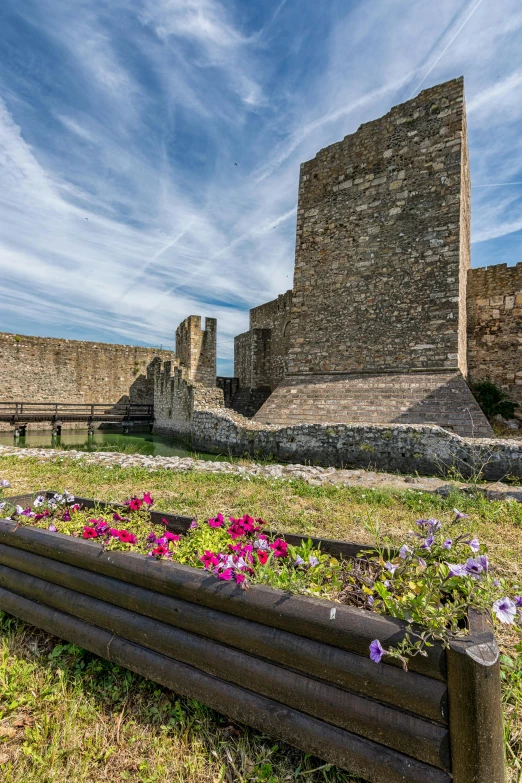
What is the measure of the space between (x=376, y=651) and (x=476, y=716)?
310 millimetres

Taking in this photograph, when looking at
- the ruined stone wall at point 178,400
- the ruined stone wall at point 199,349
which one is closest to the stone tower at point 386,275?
the ruined stone wall at point 178,400

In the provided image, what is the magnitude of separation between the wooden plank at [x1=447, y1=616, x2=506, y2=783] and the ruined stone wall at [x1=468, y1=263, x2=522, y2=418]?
534 inches

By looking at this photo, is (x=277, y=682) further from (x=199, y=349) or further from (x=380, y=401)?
(x=199, y=349)

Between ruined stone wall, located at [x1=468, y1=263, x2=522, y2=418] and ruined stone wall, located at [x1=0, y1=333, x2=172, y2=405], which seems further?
ruined stone wall, located at [x1=0, y1=333, x2=172, y2=405]

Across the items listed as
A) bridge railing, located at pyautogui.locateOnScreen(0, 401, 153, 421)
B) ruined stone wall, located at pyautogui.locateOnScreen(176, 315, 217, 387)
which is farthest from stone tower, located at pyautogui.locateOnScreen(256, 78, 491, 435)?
bridge railing, located at pyautogui.locateOnScreen(0, 401, 153, 421)

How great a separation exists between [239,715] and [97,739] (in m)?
0.71

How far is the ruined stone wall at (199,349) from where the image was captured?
21.9 metres

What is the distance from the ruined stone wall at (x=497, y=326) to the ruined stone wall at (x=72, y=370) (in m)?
20.0

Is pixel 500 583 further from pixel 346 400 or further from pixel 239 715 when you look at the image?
pixel 346 400

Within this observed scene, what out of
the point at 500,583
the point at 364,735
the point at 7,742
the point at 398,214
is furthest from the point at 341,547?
the point at 398,214

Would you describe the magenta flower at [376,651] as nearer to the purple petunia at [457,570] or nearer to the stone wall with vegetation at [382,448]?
the purple petunia at [457,570]

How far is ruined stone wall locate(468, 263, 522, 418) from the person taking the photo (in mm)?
12742

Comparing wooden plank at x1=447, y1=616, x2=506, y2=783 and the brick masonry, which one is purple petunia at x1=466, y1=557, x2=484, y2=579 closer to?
wooden plank at x1=447, y1=616, x2=506, y2=783

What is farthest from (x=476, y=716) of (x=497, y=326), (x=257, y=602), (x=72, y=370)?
(x=72, y=370)
